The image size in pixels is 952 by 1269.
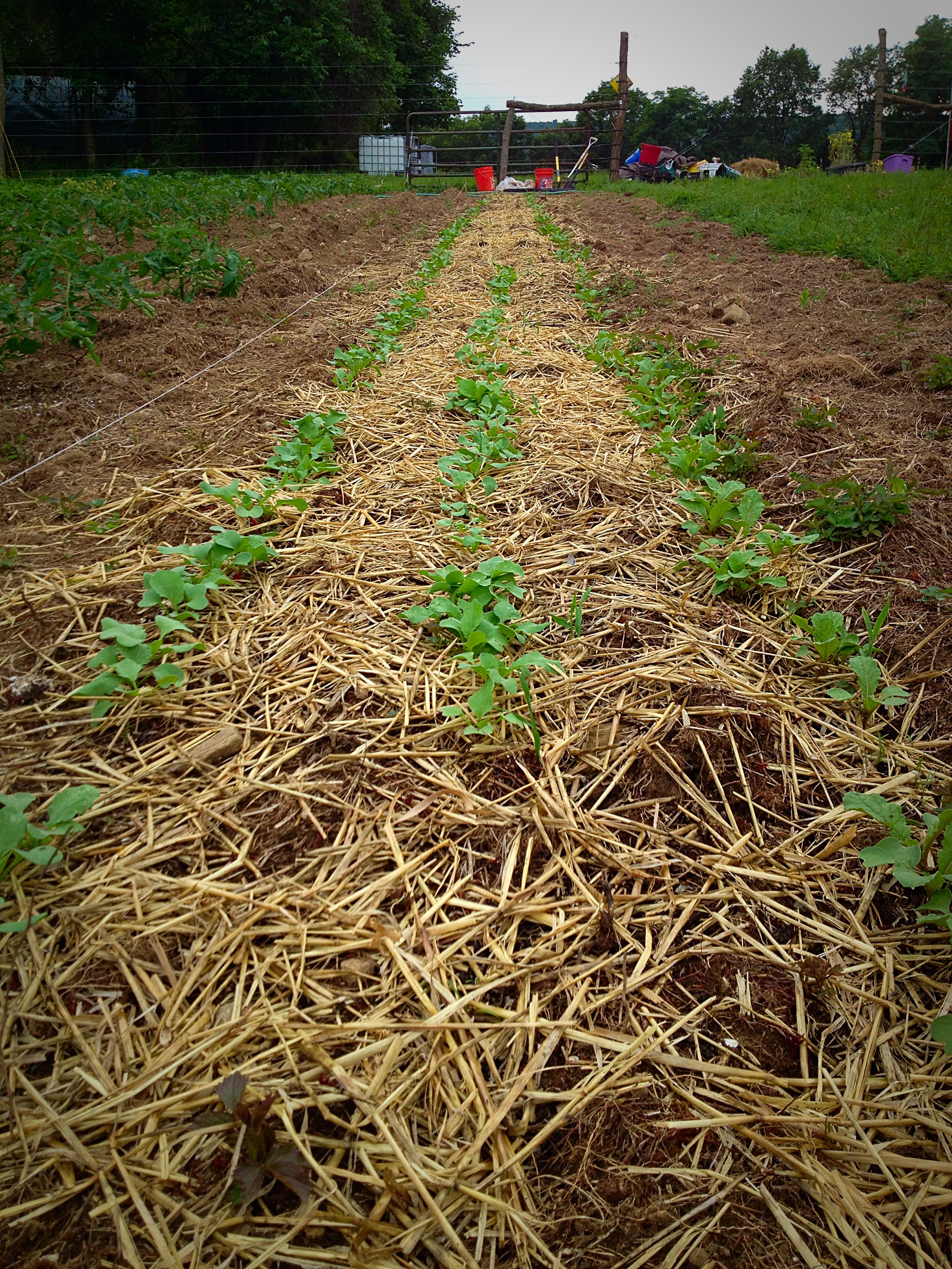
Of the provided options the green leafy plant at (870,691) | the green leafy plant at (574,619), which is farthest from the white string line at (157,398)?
the green leafy plant at (870,691)

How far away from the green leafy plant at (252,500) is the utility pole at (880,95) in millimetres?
19054

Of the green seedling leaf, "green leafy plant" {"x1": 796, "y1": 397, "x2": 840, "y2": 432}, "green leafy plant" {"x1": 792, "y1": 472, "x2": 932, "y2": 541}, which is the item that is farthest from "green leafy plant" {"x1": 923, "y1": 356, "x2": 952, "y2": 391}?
the green seedling leaf

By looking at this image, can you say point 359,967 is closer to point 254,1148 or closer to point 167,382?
point 254,1148

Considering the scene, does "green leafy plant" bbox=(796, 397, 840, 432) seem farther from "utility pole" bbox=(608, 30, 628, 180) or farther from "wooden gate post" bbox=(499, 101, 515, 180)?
"wooden gate post" bbox=(499, 101, 515, 180)

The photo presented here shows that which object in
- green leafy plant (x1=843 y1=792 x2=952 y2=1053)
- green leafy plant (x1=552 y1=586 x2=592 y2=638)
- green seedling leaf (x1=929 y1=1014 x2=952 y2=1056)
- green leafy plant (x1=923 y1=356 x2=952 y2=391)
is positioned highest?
green leafy plant (x1=923 y1=356 x2=952 y2=391)

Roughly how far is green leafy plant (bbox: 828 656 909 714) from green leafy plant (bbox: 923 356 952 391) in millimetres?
2194

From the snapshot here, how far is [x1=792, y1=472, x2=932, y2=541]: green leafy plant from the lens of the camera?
2146 millimetres

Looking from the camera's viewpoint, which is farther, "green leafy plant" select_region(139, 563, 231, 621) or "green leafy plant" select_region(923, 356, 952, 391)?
"green leafy plant" select_region(923, 356, 952, 391)

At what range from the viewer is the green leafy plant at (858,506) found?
2.15 metres

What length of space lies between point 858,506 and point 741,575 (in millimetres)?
578

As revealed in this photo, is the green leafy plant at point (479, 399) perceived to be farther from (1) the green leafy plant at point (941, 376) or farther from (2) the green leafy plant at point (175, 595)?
(1) the green leafy plant at point (941, 376)

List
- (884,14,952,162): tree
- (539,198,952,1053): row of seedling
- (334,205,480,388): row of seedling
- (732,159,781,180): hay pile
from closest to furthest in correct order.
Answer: (539,198,952,1053): row of seedling
(334,205,480,388): row of seedling
(732,159,781,180): hay pile
(884,14,952,162): tree

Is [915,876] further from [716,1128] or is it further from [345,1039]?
[345,1039]

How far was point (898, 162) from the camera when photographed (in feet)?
59.3
